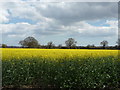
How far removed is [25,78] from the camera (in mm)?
6543

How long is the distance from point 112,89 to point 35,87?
9.03ft

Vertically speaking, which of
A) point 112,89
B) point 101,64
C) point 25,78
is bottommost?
point 112,89

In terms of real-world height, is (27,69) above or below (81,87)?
above

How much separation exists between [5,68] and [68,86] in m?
2.27

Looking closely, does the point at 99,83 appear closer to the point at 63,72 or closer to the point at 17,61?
the point at 63,72

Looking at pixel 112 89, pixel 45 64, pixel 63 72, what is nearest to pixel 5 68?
pixel 45 64

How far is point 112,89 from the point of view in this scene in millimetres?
6922

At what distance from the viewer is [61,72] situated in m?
6.26

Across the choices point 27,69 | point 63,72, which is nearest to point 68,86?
point 63,72

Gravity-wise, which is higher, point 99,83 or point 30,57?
point 30,57

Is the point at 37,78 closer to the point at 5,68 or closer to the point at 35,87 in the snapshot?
the point at 35,87

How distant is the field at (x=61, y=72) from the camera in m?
6.26

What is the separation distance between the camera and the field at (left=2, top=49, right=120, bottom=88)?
6258mm

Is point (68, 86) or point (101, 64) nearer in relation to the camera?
point (68, 86)
